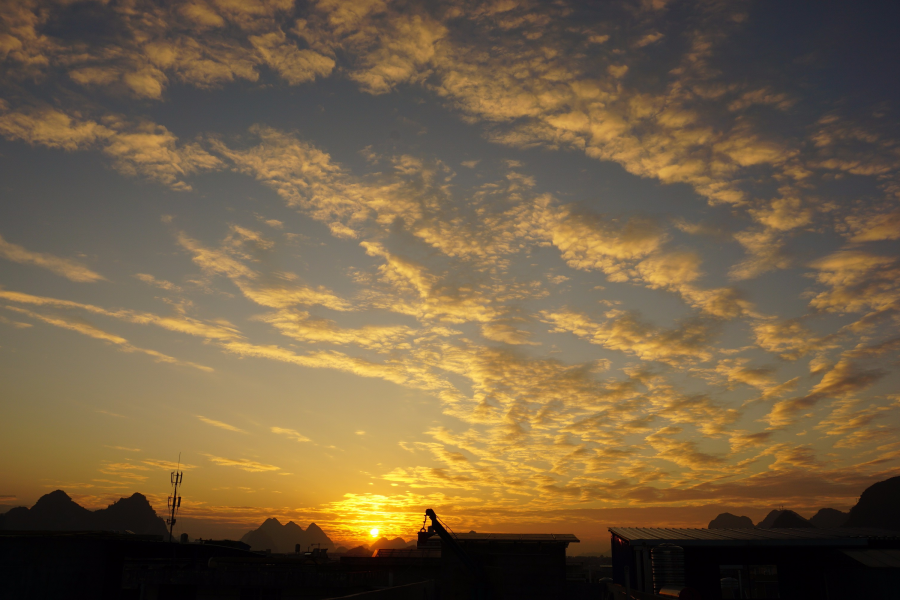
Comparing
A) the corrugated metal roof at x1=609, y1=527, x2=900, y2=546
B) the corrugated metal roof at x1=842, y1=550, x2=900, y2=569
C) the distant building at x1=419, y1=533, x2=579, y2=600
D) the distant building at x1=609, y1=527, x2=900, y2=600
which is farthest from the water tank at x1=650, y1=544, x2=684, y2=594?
the corrugated metal roof at x1=842, y1=550, x2=900, y2=569

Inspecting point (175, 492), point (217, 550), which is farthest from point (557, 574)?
point (175, 492)

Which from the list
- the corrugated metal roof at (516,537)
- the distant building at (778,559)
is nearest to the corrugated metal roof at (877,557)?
the distant building at (778,559)

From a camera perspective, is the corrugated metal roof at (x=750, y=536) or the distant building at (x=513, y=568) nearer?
the corrugated metal roof at (x=750, y=536)

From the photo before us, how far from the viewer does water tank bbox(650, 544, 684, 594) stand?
34594 mm

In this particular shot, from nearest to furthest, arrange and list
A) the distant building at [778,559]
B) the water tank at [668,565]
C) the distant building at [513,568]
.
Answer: the water tank at [668,565], the distant building at [778,559], the distant building at [513,568]

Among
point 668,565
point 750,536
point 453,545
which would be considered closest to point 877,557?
point 750,536

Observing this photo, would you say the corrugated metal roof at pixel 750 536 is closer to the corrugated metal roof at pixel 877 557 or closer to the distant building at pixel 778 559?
the distant building at pixel 778 559

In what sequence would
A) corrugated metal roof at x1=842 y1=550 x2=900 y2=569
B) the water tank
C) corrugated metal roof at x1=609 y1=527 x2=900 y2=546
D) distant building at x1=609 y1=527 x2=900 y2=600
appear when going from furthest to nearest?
corrugated metal roof at x1=609 y1=527 x2=900 y2=546 < distant building at x1=609 y1=527 x2=900 y2=600 < the water tank < corrugated metal roof at x1=842 y1=550 x2=900 y2=569

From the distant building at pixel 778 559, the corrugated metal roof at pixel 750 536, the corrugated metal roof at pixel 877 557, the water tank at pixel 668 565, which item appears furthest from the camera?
the corrugated metal roof at pixel 750 536

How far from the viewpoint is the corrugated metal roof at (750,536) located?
36344 mm

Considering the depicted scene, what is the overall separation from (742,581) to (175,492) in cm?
7540

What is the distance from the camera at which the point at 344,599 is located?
2144 cm

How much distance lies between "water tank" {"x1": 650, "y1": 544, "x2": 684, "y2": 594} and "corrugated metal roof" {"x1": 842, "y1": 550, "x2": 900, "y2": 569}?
453 inches

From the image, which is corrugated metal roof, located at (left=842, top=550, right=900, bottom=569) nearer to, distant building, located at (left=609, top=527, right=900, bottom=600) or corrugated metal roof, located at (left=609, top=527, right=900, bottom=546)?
distant building, located at (left=609, top=527, right=900, bottom=600)
